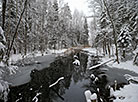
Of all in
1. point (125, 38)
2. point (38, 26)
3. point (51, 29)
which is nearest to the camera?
point (125, 38)

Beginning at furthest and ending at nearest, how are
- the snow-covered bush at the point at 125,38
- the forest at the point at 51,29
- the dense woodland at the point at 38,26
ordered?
the dense woodland at the point at 38,26 → the snow-covered bush at the point at 125,38 → the forest at the point at 51,29

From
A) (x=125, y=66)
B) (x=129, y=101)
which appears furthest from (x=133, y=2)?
(x=129, y=101)

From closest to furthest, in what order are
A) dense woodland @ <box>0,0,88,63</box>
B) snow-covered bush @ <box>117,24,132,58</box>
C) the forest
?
1. the forest
2. snow-covered bush @ <box>117,24,132,58</box>
3. dense woodland @ <box>0,0,88,63</box>

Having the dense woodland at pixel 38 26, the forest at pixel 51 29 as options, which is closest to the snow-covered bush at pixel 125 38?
the forest at pixel 51 29

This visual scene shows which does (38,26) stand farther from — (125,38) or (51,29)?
(125,38)

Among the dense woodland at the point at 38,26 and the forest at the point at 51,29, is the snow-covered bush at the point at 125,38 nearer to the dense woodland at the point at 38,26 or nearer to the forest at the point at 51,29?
the forest at the point at 51,29

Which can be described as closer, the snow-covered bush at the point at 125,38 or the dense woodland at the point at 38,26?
the snow-covered bush at the point at 125,38

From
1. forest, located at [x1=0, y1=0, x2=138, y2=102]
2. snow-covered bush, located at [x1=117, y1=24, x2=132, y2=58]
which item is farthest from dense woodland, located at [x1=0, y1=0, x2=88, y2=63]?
snow-covered bush, located at [x1=117, y1=24, x2=132, y2=58]

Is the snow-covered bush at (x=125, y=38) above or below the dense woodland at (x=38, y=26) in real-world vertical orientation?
below

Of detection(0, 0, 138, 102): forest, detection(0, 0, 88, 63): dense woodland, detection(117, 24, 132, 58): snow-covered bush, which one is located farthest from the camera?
detection(0, 0, 88, 63): dense woodland

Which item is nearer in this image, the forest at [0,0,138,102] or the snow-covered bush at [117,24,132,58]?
the forest at [0,0,138,102]

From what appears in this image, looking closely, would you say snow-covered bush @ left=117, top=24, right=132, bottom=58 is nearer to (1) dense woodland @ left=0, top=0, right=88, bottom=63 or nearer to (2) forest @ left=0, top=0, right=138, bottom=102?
(2) forest @ left=0, top=0, right=138, bottom=102

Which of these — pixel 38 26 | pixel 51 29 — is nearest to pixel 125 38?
pixel 38 26

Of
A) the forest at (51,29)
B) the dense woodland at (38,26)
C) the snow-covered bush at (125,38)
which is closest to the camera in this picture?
the forest at (51,29)
